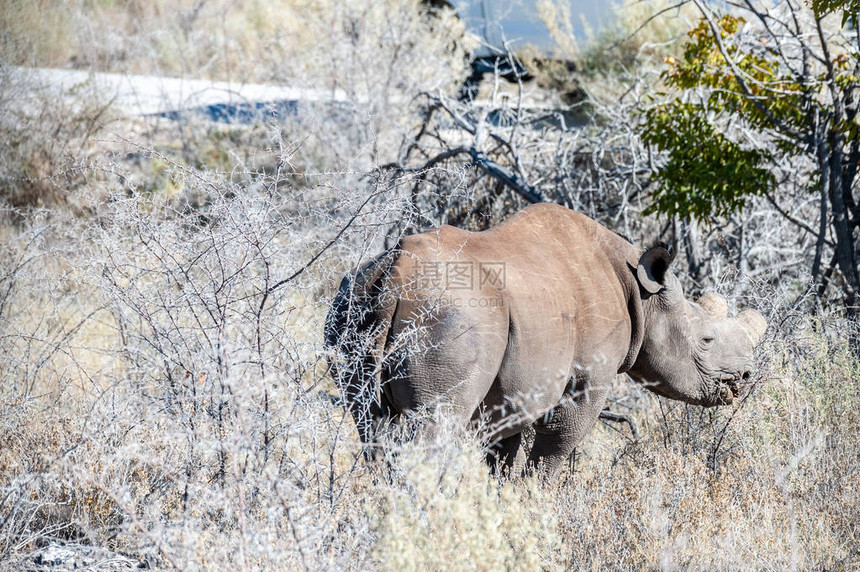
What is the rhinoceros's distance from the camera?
4285 millimetres

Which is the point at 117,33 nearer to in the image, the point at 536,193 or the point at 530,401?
the point at 536,193

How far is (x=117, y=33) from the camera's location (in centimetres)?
1934

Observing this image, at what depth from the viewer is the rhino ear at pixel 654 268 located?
5.14 meters

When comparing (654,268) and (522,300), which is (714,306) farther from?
(522,300)

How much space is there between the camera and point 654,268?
527 centimetres

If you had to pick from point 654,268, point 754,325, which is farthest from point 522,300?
point 754,325

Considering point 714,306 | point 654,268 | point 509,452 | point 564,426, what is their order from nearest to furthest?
point 564,426
point 654,268
point 509,452
point 714,306

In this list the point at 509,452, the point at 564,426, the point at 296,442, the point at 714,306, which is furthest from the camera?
the point at 714,306

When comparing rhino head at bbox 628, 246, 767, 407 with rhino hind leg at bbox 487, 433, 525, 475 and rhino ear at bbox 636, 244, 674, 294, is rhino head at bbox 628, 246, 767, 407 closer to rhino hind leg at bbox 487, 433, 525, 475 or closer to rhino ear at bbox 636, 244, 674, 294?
rhino ear at bbox 636, 244, 674, 294

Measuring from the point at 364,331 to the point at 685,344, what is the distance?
7.13ft

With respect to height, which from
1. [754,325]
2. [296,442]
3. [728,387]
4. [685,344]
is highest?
[754,325]

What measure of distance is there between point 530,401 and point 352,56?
10667 millimetres

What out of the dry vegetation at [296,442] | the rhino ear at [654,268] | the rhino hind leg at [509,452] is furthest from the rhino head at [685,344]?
the rhino hind leg at [509,452]

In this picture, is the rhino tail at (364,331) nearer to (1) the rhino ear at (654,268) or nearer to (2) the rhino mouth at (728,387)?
(1) the rhino ear at (654,268)
